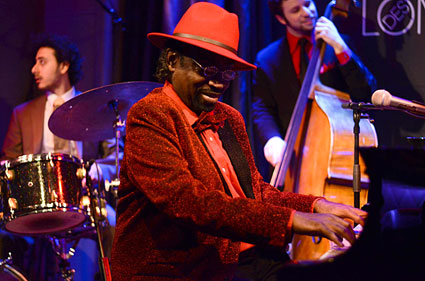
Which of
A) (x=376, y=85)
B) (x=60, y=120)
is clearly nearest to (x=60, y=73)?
(x=60, y=120)

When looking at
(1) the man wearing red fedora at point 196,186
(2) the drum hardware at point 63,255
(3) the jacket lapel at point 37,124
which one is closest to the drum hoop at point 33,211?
(2) the drum hardware at point 63,255

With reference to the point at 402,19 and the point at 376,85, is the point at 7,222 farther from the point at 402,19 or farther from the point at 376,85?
the point at 402,19

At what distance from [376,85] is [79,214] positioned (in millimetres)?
2314

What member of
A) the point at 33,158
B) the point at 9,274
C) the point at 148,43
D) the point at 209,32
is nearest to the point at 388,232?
the point at 209,32

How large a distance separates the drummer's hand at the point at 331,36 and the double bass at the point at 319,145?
0.05 m

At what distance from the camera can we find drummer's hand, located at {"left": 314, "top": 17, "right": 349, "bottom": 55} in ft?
12.7

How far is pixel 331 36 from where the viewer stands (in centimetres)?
388

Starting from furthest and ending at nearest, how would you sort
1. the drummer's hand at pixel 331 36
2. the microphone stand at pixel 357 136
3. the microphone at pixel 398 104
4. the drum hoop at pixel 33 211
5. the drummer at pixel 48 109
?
the drummer at pixel 48 109 < the drummer's hand at pixel 331 36 < the drum hoop at pixel 33 211 < the microphone stand at pixel 357 136 < the microphone at pixel 398 104

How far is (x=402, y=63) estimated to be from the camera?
3.99 meters

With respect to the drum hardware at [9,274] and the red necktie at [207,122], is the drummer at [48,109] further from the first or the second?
the red necktie at [207,122]

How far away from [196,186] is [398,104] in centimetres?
100

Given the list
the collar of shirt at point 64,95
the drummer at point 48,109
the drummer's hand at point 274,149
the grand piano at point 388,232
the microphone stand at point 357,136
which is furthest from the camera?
the collar of shirt at point 64,95

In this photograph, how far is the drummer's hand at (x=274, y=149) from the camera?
4027 mm

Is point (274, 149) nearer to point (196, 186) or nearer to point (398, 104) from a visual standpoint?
point (398, 104)
